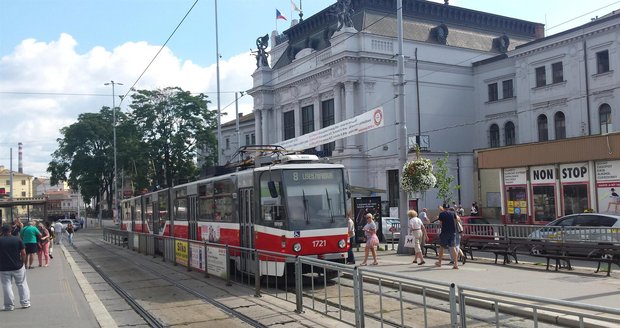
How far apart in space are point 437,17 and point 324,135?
3023 cm

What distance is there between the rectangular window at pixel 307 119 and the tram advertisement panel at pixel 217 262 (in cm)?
3784

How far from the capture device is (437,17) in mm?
52781

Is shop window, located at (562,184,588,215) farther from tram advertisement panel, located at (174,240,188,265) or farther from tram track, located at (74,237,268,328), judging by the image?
tram track, located at (74,237,268,328)

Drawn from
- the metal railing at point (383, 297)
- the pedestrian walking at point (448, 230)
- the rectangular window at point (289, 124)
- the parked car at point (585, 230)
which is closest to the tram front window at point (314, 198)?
the metal railing at point (383, 297)

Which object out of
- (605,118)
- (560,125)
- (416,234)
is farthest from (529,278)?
(560,125)

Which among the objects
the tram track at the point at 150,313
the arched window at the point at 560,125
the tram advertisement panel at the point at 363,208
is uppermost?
the arched window at the point at 560,125

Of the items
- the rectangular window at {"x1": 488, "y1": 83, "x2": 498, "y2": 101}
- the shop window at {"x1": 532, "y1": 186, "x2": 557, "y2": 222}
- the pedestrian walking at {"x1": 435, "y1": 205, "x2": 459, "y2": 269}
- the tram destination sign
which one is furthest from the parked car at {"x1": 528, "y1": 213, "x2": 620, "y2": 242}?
the rectangular window at {"x1": 488, "y1": 83, "x2": 498, "y2": 101}

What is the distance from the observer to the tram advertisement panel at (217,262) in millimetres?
14584

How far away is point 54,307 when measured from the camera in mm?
11352

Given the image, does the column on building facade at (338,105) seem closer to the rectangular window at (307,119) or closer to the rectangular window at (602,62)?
the rectangular window at (307,119)

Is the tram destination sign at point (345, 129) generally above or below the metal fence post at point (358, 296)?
above

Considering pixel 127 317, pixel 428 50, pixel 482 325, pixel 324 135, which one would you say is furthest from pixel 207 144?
pixel 482 325

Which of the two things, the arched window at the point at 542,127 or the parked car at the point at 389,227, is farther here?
the arched window at the point at 542,127

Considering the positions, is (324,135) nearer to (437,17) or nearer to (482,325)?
(482,325)
